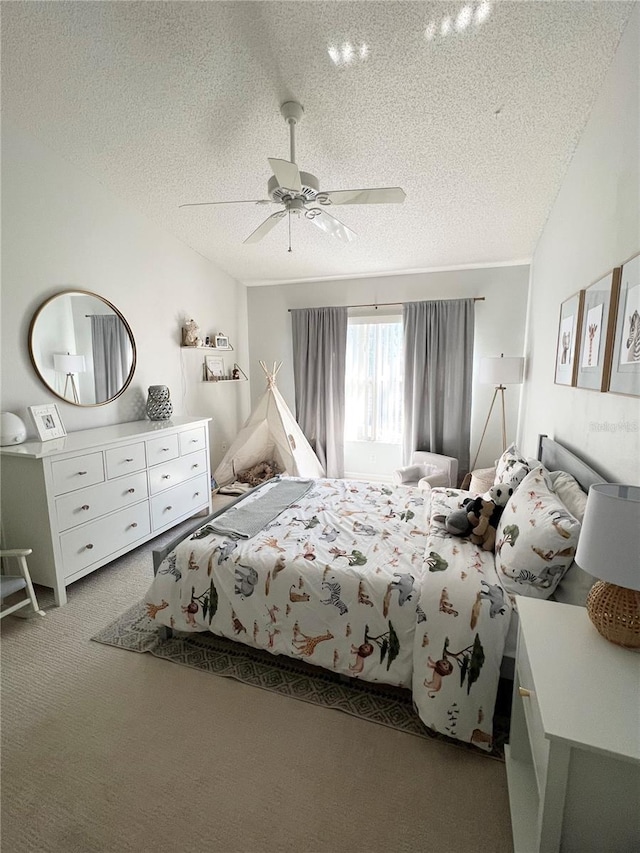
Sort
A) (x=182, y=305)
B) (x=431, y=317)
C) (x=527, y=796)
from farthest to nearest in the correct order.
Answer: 1. (x=431, y=317)
2. (x=182, y=305)
3. (x=527, y=796)

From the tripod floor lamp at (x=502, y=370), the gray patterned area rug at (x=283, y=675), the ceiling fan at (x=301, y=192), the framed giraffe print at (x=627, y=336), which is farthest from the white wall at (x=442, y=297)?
the gray patterned area rug at (x=283, y=675)

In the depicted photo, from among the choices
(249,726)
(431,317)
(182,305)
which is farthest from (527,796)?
(182,305)

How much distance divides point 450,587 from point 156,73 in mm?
2849

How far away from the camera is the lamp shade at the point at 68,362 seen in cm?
264

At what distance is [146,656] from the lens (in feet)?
6.18

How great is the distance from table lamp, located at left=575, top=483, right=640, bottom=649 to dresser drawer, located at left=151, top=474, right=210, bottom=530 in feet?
9.26

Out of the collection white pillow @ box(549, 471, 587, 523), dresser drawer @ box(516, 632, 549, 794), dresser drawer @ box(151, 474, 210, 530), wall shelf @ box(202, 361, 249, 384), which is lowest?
dresser drawer @ box(151, 474, 210, 530)

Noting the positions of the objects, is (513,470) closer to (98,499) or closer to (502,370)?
(502,370)

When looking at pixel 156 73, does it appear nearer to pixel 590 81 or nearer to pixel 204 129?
pixel 204 129

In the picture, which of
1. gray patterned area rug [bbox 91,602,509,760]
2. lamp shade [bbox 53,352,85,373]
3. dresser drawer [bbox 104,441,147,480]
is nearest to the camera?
gray patterned area rug [bbox 91,602,509,760]

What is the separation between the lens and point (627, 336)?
1.29m

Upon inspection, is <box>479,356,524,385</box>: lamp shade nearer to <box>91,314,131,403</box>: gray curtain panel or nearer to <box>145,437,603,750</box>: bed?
<box>145,437,603,750</box>: bed

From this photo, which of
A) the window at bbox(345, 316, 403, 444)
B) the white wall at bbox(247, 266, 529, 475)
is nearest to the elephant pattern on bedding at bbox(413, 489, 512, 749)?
the white wall at bbox(247, 266, 529, 475)

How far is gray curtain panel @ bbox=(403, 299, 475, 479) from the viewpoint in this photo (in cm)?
407
